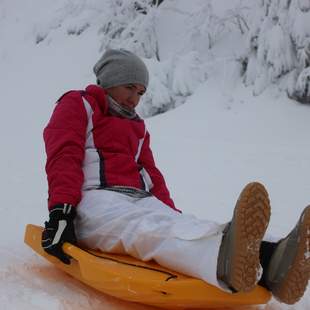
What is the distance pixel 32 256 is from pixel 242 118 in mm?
4440

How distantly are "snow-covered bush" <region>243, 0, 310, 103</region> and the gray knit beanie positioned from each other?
13.9 ft

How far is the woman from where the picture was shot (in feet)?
4.31

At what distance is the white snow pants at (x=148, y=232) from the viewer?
1.40 m

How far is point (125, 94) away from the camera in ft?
6.90

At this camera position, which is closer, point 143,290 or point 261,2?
point 143,290

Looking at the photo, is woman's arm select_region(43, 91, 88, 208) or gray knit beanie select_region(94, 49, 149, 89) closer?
woman's arm select_region(43, 91, 88, 208)

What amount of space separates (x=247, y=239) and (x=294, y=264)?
0.16 meters

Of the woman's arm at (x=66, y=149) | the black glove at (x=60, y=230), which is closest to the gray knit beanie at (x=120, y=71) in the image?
the woman's arm at (x=66, y=149)

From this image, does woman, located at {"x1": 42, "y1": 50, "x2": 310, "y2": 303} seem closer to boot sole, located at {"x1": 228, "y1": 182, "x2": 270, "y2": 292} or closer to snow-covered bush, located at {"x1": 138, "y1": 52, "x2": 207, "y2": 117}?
boot sole, located at {"x1": 228, "y1": 182, "x2": 270, "y2": 292}

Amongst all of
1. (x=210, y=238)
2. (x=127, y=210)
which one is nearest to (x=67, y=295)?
(x=127, y=210)

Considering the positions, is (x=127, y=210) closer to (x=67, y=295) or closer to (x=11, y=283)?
(x=67, y=295)

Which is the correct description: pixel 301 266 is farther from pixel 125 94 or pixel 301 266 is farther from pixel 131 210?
pixel 125 94

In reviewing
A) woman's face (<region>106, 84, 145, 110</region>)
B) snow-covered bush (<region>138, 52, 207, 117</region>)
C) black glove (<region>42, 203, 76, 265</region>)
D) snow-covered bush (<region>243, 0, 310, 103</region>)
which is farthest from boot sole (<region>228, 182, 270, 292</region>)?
snow-covered bush (<region>138, 52, 207, 117</region>)

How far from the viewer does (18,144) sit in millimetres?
6172
